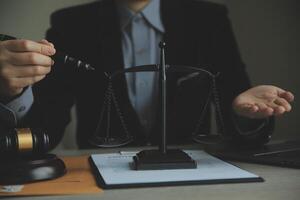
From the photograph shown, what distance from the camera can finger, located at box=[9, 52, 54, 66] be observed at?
0.77m

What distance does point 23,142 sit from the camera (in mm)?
712

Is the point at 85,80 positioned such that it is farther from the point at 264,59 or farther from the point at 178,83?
the point at 264,59

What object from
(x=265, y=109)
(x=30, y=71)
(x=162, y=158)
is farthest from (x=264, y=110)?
(x=30, y=71)

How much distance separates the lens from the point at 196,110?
1482 mm

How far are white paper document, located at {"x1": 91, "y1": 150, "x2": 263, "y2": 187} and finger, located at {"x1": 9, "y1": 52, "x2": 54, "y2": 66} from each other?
197mm

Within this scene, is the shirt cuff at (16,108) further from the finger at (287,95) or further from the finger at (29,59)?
the finger at (287,95)

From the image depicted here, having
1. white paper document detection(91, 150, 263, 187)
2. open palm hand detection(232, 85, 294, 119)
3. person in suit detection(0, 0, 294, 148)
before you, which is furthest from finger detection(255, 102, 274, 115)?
person in suit detection(0, 0, 294, 148)

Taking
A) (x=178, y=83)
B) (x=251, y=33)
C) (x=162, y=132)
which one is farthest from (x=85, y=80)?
(x=162, y=132)

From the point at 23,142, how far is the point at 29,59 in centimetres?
15

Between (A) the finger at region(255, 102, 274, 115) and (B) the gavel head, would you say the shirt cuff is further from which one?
(A) the finger at region(255, 102, 274, 115)

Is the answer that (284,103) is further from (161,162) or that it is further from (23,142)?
(23,142)

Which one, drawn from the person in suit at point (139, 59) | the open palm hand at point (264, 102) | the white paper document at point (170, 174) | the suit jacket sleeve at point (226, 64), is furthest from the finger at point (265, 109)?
the person in suit at point (139, 59)

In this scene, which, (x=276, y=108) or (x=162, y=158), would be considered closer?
(x=162, y=158)

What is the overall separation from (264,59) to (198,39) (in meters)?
0.23
